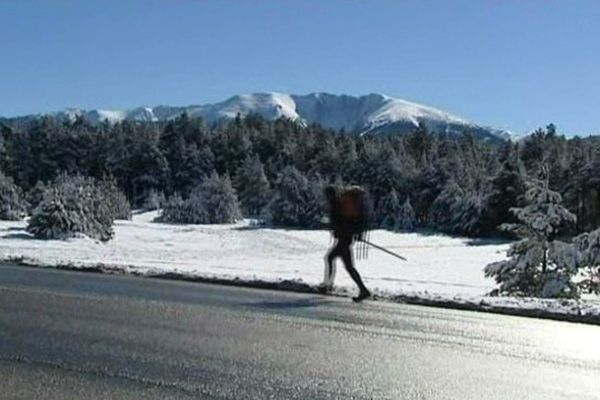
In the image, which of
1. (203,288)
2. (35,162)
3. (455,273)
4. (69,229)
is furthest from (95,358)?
(35,162)

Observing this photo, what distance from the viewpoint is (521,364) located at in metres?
7.74

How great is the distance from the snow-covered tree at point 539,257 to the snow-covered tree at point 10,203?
40.9 metres

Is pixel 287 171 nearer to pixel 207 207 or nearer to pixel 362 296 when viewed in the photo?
pixel 207 207

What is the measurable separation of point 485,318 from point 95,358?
5.55m

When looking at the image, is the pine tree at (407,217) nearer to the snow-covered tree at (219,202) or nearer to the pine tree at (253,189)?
the snow-covered tree at (219,202)

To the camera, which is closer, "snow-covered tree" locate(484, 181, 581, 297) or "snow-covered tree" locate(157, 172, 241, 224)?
"snow-covered tree" locate(484, 181, 581, 297)

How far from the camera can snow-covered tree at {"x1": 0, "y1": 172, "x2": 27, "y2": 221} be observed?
5206 cm

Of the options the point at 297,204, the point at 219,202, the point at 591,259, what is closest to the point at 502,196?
the point at 297,204

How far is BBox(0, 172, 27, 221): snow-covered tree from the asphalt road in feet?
139

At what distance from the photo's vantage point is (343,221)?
13.5 m

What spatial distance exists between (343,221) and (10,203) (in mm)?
45429

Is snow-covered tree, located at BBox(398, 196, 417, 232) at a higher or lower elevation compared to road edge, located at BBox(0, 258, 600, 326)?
higher

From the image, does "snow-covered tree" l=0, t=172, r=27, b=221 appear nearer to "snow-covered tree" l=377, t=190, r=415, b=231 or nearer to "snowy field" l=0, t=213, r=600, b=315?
"snowy field" l=0, t=213, r=600, b=315

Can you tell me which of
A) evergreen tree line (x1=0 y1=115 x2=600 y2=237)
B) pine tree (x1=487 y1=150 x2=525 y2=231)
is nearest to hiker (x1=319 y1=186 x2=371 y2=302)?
evergreen tree line (x1=0 y1=115 x2=600 y2=237)
